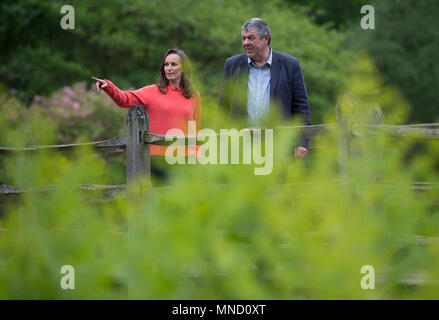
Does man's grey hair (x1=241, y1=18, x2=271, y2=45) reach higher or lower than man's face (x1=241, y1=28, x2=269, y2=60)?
higher

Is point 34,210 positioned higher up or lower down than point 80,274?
higher up

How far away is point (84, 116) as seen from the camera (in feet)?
34.1

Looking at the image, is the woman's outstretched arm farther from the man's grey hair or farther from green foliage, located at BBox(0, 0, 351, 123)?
green foliage, located at BBox(0, 0, 351, 123)

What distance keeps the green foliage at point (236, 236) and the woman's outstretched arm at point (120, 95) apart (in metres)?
2.84

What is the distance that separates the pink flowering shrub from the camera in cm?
1030

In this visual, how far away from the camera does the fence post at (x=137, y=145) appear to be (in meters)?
4.54

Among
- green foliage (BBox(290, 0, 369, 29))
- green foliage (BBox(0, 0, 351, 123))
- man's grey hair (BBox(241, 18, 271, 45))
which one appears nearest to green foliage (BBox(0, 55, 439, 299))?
man's grey hair (BBox(241, 18, 271, 45))

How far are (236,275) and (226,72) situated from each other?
10.9 ft

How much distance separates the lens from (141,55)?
44.9 feet

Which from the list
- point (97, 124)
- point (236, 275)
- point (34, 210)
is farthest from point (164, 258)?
point (97, 124)

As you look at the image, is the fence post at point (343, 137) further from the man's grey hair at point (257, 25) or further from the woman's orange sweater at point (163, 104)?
the woman's orange sweater at point (163, 104)

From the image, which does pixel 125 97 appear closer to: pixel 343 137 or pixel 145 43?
pixel 343 137

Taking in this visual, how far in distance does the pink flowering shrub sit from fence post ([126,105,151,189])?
219 inches
